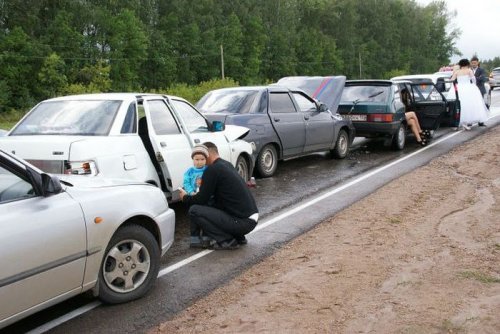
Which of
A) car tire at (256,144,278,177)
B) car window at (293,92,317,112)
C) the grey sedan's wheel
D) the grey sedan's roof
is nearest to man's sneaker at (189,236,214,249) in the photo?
the grey sedan's wheel

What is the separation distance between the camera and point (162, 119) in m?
7.31

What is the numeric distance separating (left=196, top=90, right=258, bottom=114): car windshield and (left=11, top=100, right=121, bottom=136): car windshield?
3.67m

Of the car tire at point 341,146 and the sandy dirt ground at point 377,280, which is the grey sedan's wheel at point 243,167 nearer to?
the sandy dirt ground at point 377,280

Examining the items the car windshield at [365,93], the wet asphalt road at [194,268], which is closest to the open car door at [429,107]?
the car windshield at [365,93]

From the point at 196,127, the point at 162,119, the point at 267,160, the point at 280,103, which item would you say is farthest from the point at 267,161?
the point at 162,119

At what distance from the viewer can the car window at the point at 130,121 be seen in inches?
260

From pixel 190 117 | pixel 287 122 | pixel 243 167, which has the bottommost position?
pixel 243 167

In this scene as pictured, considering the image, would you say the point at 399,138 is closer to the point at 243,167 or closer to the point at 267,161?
the point at 267,161

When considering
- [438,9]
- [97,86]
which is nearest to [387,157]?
[97,86]

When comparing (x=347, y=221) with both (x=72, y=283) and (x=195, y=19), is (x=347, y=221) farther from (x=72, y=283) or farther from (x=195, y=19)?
(x=195, y=19)

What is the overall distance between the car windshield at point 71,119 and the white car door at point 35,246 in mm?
2546

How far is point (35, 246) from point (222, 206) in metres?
2.73

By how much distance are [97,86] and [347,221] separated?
4397cm

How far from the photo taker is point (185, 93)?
155 ft
